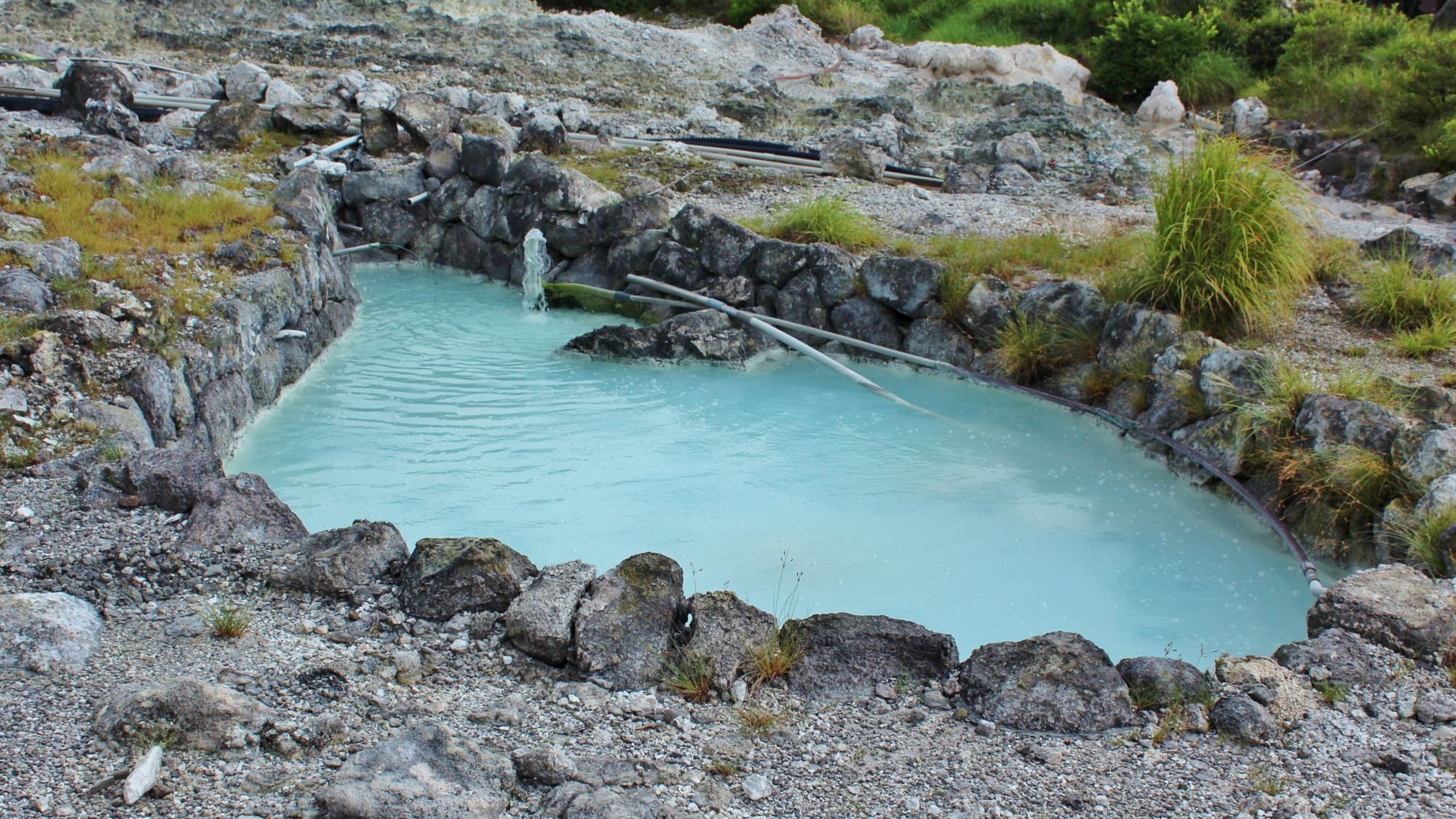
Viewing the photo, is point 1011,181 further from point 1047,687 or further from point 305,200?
point 1047,687

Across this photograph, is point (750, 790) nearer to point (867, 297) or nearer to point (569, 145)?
point (867, 297)

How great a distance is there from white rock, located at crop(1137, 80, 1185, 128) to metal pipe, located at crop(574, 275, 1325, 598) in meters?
9.00

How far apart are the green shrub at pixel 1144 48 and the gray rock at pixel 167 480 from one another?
14.6 m

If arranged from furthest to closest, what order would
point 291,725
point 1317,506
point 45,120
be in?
point 45,120 < point 1317,506 < point 291,725

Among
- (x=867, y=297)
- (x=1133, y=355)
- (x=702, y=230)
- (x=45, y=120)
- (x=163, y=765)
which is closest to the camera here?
(x=163, y=765)

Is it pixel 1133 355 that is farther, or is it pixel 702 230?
pixel 702 230

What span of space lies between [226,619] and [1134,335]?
4922mm

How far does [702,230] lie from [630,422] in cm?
229

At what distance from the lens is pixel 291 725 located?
2939 millimetres

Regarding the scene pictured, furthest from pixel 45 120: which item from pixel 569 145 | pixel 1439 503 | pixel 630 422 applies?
pixel 1439 503

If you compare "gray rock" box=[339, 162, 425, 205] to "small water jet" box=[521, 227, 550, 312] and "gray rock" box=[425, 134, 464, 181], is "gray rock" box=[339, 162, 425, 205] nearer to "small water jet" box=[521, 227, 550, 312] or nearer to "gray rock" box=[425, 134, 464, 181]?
"gray rock" box=[425, 134, 464, 181]

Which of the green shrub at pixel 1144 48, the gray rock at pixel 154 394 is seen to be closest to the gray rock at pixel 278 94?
the gray rock at pixel 154 394

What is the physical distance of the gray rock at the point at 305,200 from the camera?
795 cm

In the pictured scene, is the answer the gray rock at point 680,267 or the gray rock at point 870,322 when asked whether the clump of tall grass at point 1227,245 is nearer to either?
the gray rock at point 870,322
